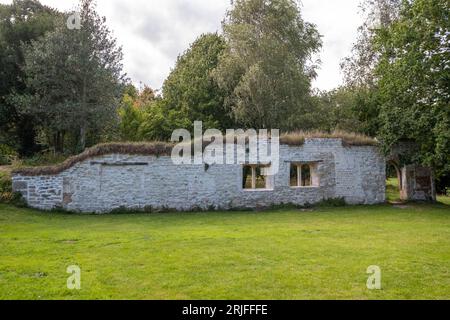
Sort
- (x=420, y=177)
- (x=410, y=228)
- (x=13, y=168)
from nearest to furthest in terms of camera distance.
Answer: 1. (x=410, y=228)
2. (x=13, y=168)
3. (x=420, y=177)

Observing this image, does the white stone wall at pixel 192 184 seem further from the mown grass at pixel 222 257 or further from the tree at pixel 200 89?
the tree at pixel 200 89

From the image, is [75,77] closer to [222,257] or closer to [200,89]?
[200,89]

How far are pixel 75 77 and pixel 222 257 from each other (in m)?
15.3

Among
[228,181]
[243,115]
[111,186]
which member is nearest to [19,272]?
[111,186]

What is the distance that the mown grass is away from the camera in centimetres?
556

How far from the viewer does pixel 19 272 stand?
6.42 meters

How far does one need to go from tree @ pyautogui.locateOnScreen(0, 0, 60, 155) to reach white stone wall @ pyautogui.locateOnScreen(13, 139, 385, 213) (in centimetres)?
751

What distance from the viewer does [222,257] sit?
7.54 metres

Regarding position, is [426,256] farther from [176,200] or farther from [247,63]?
[247,63]

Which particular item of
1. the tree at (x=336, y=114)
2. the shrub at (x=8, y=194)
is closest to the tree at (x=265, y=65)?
the tree at (x=336, y=114)

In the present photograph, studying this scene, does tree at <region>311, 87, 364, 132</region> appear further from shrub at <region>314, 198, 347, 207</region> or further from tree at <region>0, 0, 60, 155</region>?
tree at <region>0, 0, 60, 155</region>

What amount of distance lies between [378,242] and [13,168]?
516 inches

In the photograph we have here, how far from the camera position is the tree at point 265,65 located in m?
25.2

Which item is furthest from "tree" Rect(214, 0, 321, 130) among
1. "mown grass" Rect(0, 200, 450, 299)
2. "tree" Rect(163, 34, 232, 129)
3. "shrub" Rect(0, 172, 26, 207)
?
"shrub" Rect(0, 172, 26, 207)
